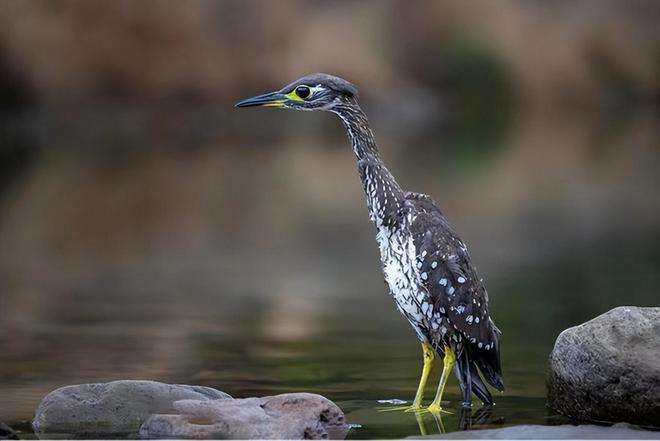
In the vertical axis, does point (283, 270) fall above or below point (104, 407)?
above

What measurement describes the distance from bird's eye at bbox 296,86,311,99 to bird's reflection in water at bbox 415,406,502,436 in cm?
191

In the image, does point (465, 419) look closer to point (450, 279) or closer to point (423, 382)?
point (423, 382)

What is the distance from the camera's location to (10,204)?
20438 mm

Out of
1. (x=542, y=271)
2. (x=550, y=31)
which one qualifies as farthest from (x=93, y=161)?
(x=550, y=31)

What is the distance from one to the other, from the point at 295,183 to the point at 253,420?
17107 millimetres

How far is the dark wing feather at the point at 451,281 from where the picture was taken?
7.75 meters

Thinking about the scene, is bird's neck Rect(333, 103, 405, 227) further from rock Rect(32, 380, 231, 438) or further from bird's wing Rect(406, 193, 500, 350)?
rock Rect(32, 380, 231, 438)

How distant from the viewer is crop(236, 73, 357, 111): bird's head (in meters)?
8.27

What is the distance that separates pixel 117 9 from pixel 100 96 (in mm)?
2395

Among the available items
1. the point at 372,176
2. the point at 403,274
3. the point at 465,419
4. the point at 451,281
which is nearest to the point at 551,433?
the point at 465,419

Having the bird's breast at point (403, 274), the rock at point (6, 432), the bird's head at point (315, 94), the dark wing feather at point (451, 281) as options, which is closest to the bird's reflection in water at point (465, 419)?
the dark wing feather at point (451, 281)

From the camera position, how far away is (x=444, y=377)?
25.9ft

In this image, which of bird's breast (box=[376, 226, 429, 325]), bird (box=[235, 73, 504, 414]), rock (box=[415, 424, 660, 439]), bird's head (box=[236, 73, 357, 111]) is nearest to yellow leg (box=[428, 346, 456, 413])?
bird (box=[235, 73, 504, 414])

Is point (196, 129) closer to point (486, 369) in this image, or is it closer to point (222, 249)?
point (222, 249)
